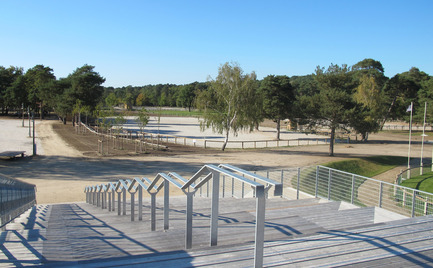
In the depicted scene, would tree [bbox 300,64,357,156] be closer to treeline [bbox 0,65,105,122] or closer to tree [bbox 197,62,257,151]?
tree [bbox 197,62,257,151]

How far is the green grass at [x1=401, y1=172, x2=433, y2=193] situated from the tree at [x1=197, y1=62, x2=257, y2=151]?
1410 cm

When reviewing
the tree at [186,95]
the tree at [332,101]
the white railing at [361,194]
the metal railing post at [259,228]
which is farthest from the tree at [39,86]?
the metal railing post at [259,228]

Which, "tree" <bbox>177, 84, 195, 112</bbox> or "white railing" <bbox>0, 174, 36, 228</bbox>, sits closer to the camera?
"white railing" <bbox>0, 174, 36, 228</bbox>

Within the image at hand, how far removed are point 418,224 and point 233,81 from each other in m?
27.6

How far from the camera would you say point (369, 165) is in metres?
26.9

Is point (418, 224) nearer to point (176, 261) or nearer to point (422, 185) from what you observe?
point (176, 261)

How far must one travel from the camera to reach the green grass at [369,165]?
24953 mm

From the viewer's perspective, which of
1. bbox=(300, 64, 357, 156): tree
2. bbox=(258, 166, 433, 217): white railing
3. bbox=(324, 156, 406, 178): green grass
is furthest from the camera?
bbox=(300, 64, 357, 156): tree

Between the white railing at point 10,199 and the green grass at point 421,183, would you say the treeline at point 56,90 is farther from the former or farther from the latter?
the white railing at point 10,199

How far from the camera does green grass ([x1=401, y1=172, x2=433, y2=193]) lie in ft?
63.6

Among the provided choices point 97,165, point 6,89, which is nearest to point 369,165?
point 97,165

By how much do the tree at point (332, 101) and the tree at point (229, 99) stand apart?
5.07 metres

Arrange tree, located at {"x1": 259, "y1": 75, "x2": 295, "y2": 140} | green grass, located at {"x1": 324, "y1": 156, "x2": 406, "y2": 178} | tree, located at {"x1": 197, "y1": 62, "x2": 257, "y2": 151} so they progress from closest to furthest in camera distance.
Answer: green grass, located at {"x1": 324, "y1": 156, "x2": 406, "y2": 178}
tree, located at {"x1": 197, "y1": 62, "x2": 257, "y2": 151}
tree, located at {"x1": 259, "y1": 75, "x2": 295, "y2": 140}

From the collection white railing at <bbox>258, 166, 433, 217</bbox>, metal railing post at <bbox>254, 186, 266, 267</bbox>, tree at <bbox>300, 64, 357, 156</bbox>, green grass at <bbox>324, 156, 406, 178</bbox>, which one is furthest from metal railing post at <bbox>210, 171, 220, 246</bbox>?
tree at <bbox>300, 64, 357, 156</bbox>
